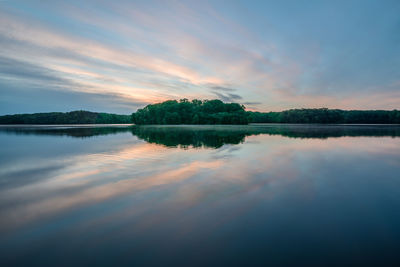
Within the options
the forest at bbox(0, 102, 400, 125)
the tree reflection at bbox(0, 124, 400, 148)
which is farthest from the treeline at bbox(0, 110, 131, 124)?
the tree reflection at bbox(0, 124, 400, 148)

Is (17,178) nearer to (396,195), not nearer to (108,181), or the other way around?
(108,181)

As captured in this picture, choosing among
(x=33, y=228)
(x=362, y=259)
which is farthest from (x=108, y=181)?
(x=362, y=259)

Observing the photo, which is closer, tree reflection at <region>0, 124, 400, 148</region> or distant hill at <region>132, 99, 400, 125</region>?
tree reflection at <region>0, 124, 400, 148</region>

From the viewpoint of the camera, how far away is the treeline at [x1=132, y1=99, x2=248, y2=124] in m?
103

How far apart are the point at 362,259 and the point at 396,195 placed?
432 centimetres

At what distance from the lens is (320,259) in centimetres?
319

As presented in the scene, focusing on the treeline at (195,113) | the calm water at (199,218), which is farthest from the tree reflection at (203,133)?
the treeline at (195,113)

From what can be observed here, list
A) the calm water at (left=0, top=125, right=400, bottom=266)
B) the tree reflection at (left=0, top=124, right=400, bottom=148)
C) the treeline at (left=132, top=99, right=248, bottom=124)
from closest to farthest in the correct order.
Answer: the calm water at (left=0, top=125, right=400, bottom=266) < the tree reflection at (left=0, top=124, right=400, bottom=148) < the treeline at (left=132, top=99, right=248, bottom=124)

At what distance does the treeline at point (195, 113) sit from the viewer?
10294 centimetres

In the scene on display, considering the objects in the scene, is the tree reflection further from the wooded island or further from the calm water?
the wooded island

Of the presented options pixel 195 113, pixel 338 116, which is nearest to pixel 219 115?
pixel 195 113

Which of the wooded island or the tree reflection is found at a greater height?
the wooded island

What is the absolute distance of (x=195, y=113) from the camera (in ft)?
351

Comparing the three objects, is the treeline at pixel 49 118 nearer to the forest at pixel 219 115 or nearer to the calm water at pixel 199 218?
the forest at pixel 219 115
